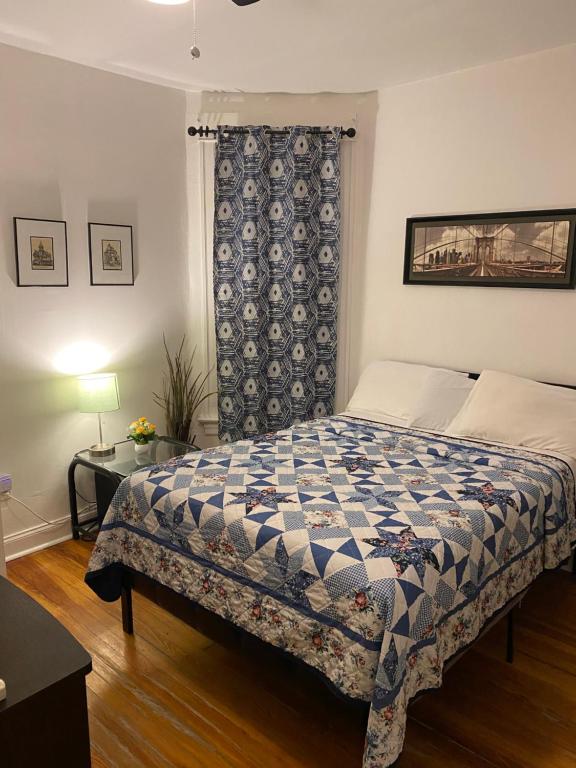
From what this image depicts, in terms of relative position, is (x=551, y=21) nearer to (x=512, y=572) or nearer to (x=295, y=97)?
(x=295, y=97)

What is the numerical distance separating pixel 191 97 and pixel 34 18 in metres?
1.32

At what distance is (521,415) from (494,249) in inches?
40.3

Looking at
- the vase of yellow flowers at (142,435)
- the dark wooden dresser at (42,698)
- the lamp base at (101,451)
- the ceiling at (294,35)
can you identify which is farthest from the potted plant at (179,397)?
the dark wooden dresser at (42,698)

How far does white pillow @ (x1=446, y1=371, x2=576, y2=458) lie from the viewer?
9.66 ft

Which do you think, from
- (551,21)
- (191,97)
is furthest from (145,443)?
(551,21)

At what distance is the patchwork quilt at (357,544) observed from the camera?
1773mm

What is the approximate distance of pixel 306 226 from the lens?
3.96 meters

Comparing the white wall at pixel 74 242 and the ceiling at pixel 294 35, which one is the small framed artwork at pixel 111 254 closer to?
the white wall at pixel 74 242

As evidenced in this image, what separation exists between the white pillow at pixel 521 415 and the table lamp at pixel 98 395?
1896mm

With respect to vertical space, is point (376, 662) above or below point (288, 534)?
below

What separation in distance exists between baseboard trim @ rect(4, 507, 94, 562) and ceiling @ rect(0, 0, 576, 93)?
2606mm

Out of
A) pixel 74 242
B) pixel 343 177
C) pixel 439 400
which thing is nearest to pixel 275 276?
pixel 343 177

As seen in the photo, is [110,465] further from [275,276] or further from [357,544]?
[357,544]

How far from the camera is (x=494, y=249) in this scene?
11.4 feet
